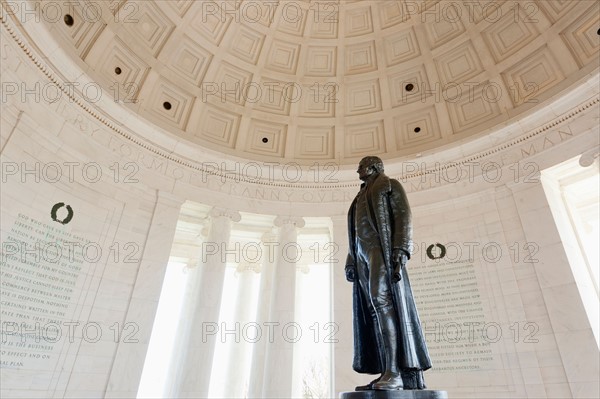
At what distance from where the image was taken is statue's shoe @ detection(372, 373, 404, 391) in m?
3.83

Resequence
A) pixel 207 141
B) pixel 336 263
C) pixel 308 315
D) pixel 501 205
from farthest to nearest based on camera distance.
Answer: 1. pixel 308 315
2. pixel 207 141
3. pixel 336 263
4. pixel 501 205

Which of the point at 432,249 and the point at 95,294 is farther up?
the point at 432,249

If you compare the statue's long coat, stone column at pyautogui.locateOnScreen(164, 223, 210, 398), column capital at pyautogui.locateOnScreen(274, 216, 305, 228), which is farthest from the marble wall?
the statue's long coat

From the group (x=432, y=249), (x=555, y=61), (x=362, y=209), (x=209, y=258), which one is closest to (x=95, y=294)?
(x=209, y=258)

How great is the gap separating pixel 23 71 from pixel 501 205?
14055 mm

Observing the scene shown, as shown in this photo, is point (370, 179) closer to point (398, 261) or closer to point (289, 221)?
point (398, 261)

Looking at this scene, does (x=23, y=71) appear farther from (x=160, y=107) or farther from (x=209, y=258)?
(x=209, y=258)

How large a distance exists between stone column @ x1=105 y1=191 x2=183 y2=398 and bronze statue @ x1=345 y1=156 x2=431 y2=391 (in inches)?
297

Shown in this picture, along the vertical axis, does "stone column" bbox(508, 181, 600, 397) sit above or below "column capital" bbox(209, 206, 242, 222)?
below

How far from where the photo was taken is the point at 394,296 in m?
4.39

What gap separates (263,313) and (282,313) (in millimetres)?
1516

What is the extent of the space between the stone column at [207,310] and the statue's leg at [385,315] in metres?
Result: 7.86

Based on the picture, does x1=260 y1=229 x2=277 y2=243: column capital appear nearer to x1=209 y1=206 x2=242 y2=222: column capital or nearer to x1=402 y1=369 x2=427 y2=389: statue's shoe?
x1=209 y1=206 x2=242 y2=222: column capital

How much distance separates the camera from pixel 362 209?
512 centimetres
